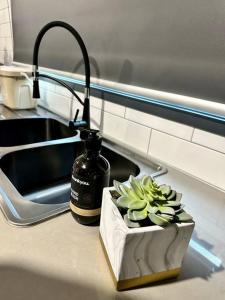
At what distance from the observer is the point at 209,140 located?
0.66 meters

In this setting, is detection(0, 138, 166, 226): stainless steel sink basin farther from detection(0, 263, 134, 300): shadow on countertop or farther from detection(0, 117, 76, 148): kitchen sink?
detection(0, 263, 134, 300): shadow on countertop

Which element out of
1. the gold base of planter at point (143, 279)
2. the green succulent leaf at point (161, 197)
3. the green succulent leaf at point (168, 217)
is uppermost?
the green succulent leaf at point (161, 197)

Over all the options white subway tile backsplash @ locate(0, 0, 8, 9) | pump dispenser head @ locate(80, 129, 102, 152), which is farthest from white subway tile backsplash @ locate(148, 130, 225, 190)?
white subway tile backsplash @ locate(0, 0, 8, 9)

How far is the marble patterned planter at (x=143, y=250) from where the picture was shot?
1.04 feet

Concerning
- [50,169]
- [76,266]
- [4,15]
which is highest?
[4,15]

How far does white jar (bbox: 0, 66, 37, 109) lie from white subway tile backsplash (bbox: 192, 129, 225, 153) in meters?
0.99

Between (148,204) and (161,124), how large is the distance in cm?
48

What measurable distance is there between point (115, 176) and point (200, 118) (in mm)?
366

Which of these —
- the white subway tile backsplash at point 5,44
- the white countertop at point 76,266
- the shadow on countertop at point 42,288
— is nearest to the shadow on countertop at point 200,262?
the white countertop at point 76,266

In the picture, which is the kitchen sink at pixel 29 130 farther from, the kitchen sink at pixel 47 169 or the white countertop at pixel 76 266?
the white countertop at pixel 76 266

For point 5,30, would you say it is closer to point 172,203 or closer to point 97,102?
point 97,102

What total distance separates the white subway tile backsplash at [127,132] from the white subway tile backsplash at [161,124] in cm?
2

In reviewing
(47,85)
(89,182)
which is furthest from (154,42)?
(47,85)

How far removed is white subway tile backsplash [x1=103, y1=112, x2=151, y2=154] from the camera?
0.85 m
